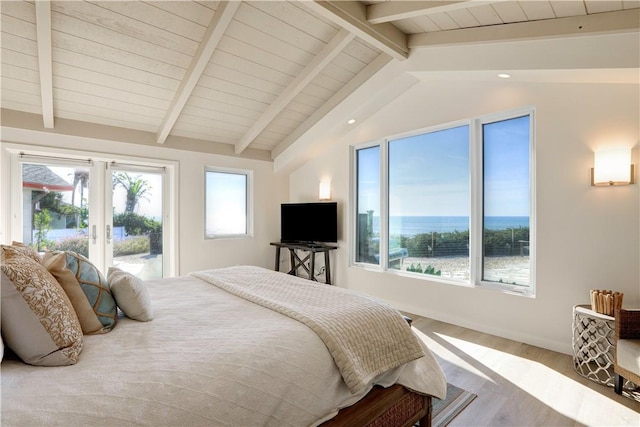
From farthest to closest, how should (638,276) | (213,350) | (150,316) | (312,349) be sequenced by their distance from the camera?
(638,276)
(150,316)
(312,349)
(213,350)

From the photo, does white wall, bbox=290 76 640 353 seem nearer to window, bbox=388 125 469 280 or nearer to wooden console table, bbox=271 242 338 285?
window, bbox=388 125 469 280

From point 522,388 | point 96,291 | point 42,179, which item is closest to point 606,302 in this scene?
point 522,388

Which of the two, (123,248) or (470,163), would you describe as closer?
(470,163)

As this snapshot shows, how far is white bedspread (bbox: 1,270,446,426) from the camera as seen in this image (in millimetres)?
974

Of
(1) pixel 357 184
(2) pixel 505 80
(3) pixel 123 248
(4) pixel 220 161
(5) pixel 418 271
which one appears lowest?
(5) pixel 418 271

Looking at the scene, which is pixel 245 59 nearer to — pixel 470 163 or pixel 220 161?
pixel 220 161

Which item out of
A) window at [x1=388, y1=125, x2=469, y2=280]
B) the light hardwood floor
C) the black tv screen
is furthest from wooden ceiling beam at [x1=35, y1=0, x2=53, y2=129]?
the light hardwood floor

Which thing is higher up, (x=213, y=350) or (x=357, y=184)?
(x=357, y=184)

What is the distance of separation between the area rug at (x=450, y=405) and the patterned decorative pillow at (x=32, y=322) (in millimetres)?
1926

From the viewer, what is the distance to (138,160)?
4.22 meters

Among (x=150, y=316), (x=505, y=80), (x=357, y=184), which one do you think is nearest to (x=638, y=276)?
(x=505, y=80)

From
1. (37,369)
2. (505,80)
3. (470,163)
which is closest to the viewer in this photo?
(37,369)

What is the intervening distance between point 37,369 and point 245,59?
9.99 feet

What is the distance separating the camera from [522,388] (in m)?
2.33
